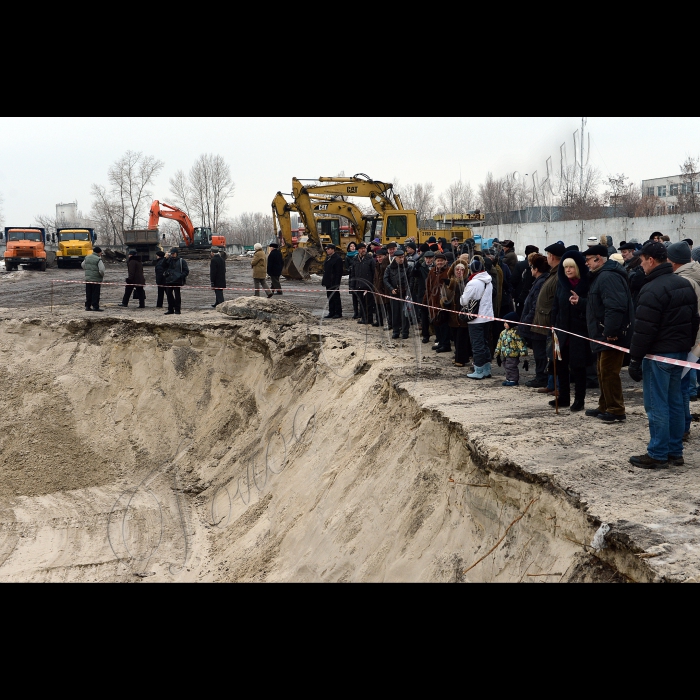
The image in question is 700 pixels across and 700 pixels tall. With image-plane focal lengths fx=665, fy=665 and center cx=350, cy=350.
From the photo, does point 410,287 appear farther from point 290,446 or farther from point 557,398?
point 557,398

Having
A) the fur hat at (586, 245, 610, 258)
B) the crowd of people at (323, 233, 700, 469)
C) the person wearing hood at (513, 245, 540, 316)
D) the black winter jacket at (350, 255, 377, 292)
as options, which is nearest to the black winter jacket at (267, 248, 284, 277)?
the crowd of people at (323, 233, 700, 469)

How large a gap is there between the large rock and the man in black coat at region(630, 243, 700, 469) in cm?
884

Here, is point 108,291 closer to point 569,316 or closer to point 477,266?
point 477,266

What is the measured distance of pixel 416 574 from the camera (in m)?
6.04

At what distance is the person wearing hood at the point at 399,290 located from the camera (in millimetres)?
12219

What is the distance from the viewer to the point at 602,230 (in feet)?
86.3

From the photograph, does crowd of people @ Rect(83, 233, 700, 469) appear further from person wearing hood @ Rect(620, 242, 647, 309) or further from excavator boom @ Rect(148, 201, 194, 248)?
excavator boom @ Rect(148, 201, 194, 248)

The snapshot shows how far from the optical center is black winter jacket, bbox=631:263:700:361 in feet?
18.6

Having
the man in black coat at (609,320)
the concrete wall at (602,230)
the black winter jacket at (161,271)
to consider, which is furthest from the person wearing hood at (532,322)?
the concrete wall at (602,230)

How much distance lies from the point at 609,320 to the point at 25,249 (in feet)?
106

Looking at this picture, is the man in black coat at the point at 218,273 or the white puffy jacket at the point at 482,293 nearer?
the white puffy jacket at the point at 482,293

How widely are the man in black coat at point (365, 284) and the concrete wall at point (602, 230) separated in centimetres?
984

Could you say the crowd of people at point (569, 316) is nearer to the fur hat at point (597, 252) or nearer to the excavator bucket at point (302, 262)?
the fur hat at point (597, 252)

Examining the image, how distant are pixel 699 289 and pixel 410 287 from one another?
5.90 metres
